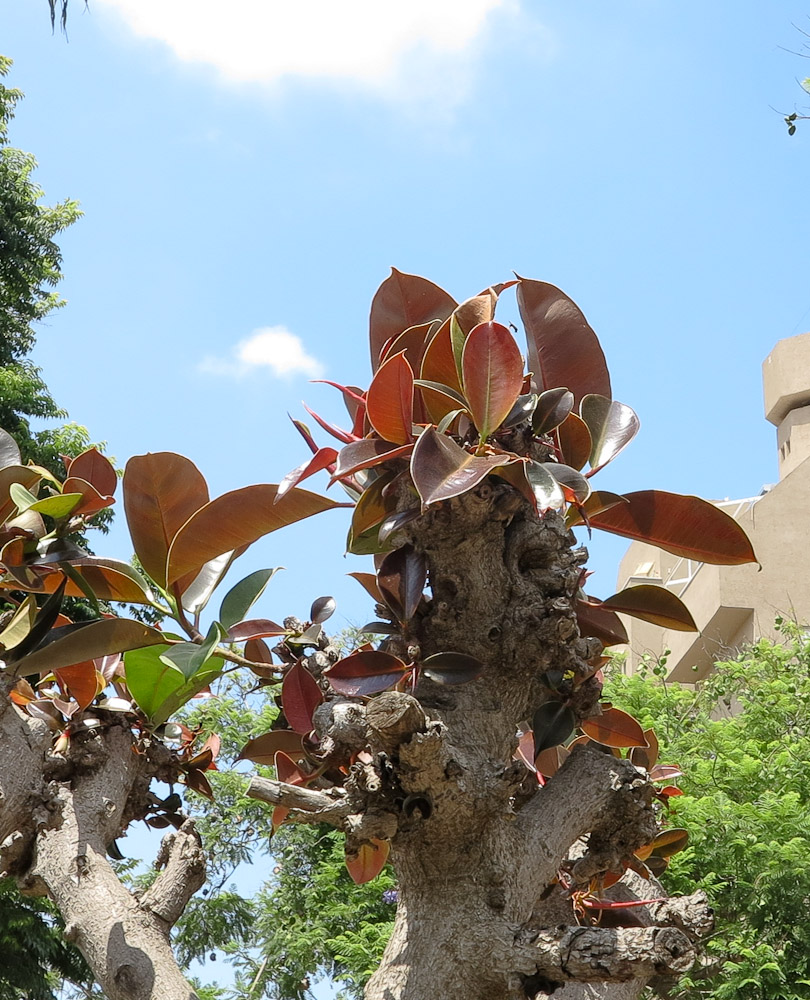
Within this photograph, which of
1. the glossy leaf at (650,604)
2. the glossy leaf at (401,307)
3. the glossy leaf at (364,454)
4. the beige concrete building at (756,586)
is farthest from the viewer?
the beige concrete building at (756,586)

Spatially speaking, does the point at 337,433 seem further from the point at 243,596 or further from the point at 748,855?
the point at 748,855

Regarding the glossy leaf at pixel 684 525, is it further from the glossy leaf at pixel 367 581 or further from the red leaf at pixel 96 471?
the red leaf at pixel 96 471

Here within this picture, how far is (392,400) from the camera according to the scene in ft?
6.17

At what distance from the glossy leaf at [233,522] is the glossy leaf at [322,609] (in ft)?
1.78

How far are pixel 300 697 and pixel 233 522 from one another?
48cm

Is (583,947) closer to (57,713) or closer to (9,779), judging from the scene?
(9,779)

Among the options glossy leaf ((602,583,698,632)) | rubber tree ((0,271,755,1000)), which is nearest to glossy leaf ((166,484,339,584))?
rubber tree ((0,271,755,1000))

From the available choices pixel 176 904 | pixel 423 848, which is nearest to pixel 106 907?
pixel 176 904

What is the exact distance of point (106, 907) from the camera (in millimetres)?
2404

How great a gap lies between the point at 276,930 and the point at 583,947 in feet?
35.5

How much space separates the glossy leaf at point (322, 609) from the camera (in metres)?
2.55

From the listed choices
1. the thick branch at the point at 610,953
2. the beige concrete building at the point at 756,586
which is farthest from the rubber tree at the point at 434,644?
the beige concrete building at the point at 756,586

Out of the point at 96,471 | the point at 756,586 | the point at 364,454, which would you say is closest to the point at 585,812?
the point at 364,454

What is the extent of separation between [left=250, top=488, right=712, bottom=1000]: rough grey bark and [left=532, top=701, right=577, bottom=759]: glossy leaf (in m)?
0.03
